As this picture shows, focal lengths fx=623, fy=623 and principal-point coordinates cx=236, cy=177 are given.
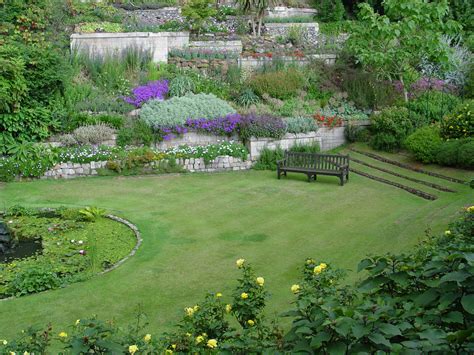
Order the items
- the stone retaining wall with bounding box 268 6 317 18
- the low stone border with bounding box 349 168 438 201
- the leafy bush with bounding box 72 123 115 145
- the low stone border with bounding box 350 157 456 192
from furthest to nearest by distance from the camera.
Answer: the stone retaining wall with bounding box 268 6 317 18 → the leafy bush with bounding box 72 123 115 145 → the low stone border with bounding box 350 157 456 192 → the low stone border with bounding box 349 168 438 201

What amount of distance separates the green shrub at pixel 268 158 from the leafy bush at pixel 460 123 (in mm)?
4022

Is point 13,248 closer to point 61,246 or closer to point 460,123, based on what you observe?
point 61,246

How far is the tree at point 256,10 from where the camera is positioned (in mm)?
21891

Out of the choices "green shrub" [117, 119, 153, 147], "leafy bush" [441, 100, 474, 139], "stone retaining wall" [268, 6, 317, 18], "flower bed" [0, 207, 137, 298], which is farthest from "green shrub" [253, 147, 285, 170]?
"stone retaining wall" [268, 6, 317, 18]

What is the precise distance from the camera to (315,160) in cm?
1502

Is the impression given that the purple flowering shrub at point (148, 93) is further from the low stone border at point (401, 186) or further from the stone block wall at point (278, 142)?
the low stone border at point (401, 186)

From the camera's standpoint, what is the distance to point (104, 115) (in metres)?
16.4

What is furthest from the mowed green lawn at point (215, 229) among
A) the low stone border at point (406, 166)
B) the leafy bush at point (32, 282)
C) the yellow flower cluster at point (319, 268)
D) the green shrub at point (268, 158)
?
the yellow flower cluster at point (319, 268)

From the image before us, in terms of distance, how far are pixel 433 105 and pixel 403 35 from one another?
86.1 inches

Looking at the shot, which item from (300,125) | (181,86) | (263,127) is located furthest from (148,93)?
(300,125)

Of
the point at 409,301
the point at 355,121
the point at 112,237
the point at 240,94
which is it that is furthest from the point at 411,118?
the point at 409,301

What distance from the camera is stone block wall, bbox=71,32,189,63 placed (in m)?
19.5

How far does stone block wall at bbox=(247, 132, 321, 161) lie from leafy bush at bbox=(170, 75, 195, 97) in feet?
9.63

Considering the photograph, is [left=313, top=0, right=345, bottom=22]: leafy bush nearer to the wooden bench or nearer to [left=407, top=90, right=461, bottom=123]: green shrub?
[left=407, top=90, right=461, bottom=123]: green shrub
